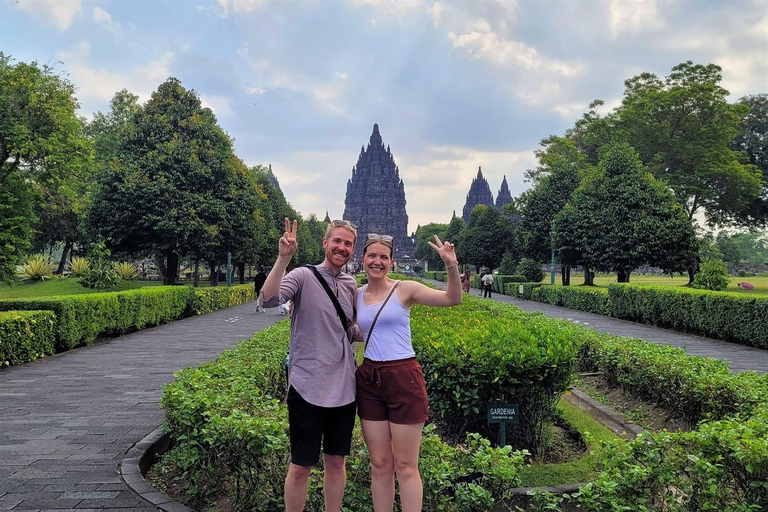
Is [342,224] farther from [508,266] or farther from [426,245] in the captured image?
[426,245]

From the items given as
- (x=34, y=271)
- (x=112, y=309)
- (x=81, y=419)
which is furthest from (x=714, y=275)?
(x=34, y=271)

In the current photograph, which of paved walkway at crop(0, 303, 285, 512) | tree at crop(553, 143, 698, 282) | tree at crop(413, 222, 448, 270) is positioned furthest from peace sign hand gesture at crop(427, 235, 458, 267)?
tree at crop(413, 222, 448, 270)

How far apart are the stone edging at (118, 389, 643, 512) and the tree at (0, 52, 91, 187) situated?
17065 millimetres

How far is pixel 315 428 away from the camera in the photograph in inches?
111

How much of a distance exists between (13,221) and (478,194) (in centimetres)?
10634

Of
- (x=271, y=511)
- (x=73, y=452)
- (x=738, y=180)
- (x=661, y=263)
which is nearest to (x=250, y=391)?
(x=271, y=511)

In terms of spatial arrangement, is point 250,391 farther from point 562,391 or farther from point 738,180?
point 738,180

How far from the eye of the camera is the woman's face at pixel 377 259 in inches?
118

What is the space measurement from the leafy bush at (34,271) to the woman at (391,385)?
29428 millimetres

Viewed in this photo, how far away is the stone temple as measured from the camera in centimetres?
11488

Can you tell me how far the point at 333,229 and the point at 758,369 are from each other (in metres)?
9.19

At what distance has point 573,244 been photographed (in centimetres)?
2822

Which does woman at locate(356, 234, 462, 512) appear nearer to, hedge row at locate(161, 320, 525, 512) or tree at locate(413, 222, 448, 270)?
hedge row at locate(161, 320, 525, 512)

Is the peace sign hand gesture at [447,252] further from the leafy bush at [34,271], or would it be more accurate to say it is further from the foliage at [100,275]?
the leafy bush at [34,271]
